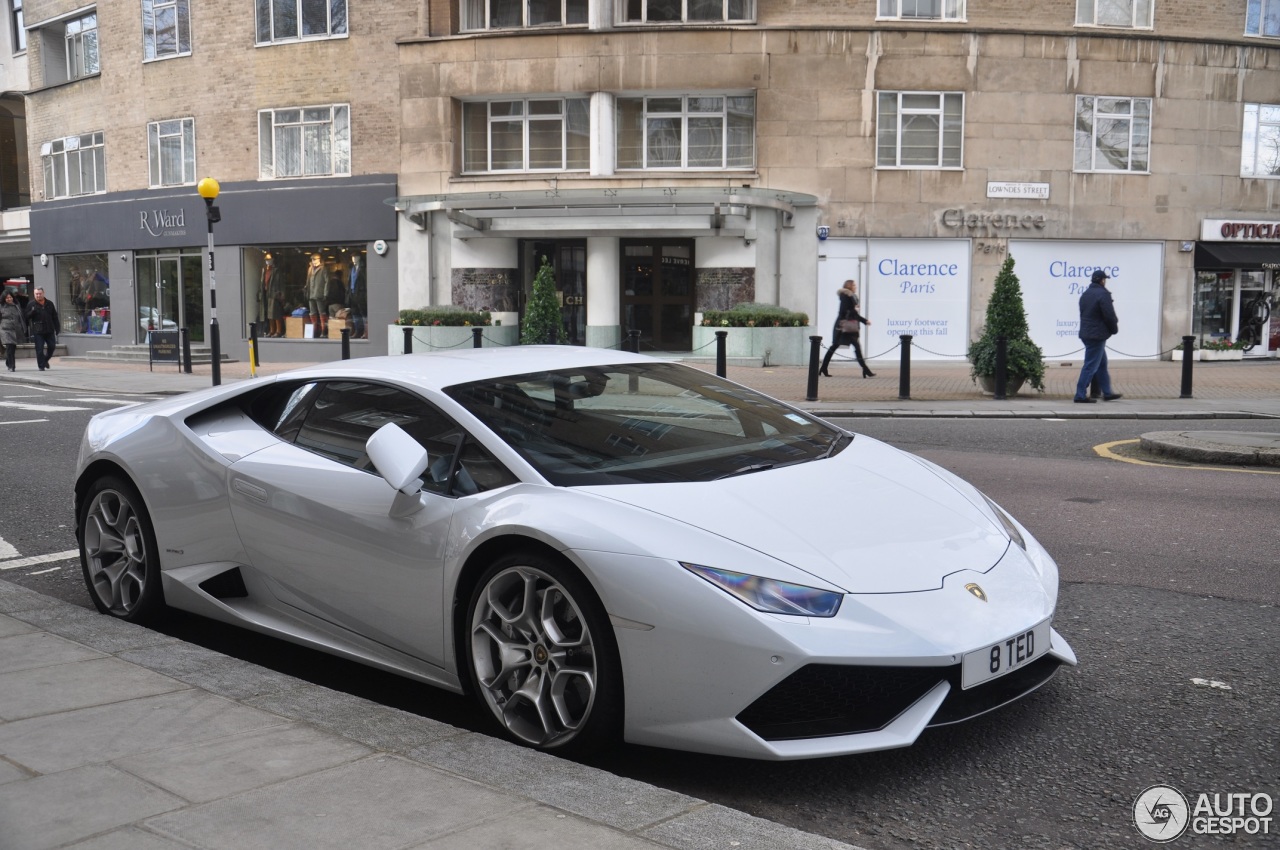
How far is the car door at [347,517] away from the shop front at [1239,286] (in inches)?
1119

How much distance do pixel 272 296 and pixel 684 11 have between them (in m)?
13.6

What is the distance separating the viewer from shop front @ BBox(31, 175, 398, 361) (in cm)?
3152

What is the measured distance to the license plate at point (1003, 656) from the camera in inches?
142

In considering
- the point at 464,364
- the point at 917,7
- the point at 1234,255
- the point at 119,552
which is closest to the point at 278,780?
the point at 464,364

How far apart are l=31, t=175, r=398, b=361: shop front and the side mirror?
27.4 meters

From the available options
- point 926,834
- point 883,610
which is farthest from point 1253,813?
point 883,610

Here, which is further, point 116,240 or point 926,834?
point 116,240

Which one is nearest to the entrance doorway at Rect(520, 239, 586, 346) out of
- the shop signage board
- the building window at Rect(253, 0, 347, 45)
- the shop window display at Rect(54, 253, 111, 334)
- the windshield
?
the building window at Rect(253, 0, 347, 45)

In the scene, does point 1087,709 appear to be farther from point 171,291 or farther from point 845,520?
point 171,291

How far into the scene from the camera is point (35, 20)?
3888cm

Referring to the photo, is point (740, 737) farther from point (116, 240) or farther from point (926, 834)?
point (116, 240)

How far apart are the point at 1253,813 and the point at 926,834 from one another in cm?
93

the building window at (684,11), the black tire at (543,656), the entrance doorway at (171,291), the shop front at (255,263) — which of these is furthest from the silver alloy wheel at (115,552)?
the entrance doorway at (171,291)

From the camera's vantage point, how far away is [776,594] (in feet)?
11.6
